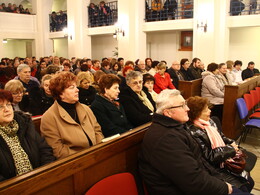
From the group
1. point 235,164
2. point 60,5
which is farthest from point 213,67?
point 60,5

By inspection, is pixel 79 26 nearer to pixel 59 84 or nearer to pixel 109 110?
pixel 109 110

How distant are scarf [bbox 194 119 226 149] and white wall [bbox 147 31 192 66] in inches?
361

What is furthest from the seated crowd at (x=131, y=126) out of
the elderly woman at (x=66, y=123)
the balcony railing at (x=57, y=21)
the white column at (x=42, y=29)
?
the white column at (x=42, y=29)

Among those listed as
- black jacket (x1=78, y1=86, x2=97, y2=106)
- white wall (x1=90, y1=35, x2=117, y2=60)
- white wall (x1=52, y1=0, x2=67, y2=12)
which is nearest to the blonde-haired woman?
black jacket (x1=78, y1=86, x2=97, y2=106)

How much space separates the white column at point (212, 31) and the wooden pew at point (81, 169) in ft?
24.3

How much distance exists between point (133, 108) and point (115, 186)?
1.49 meters

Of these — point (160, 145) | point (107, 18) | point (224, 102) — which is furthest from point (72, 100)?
point (107, 18)

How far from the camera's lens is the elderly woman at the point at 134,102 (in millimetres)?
3250

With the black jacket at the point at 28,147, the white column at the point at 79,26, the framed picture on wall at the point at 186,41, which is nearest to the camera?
the black jacket at the point at 28,147

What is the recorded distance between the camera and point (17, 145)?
1979 mm

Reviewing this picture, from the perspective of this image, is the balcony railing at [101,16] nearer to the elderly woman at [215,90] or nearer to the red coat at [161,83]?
the red coat at [161,83]

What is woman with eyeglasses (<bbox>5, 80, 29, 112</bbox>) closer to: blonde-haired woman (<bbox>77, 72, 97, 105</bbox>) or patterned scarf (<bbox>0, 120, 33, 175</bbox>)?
blonde-haired woman (<bbox>77, 72, 97, 105</bbox>)

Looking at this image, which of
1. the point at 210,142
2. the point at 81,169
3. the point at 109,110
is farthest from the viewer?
the point at 109,110

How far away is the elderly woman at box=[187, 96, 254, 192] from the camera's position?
2461mm
